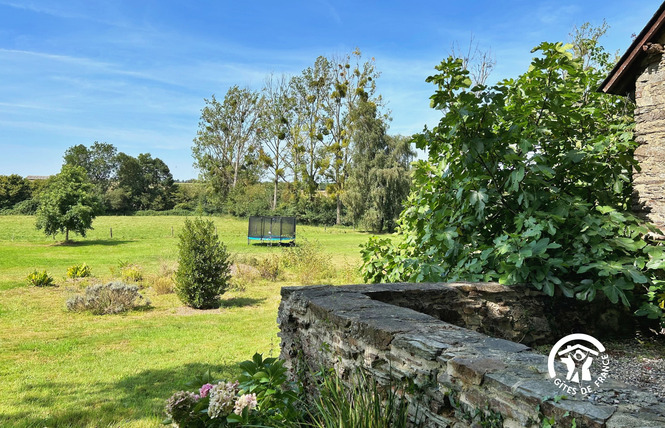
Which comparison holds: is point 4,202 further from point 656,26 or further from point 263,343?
point 656,26

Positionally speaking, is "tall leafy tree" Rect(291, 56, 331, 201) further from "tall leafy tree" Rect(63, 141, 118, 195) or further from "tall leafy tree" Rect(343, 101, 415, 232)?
"tall leafy tree" Rect(63, 141, 118, 195)

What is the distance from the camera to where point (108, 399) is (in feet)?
16.8

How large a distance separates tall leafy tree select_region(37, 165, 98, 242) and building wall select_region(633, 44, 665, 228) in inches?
975

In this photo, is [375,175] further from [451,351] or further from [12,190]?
[12,190]

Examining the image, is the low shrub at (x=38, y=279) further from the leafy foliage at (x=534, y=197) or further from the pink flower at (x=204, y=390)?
the pink flower at (x=204, y=390)

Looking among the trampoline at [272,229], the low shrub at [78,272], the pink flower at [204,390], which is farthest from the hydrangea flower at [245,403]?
the trampoline at [272,229]

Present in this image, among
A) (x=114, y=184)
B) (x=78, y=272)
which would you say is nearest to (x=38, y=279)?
(x=78, y=272)

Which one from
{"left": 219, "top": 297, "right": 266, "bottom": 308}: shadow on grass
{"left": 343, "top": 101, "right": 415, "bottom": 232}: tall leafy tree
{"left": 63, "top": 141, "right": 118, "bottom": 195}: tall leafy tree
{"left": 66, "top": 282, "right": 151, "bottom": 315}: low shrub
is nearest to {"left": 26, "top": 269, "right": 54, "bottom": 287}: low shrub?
{"left": 66, "top": 282, "right": 151, "bottom": 315}: low shrub

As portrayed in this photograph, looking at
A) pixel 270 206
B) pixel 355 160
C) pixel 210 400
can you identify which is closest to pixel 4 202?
pixel 270 206

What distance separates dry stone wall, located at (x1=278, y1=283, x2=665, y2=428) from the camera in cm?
174

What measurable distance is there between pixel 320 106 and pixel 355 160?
38.8 feet

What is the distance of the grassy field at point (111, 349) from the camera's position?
191 inches

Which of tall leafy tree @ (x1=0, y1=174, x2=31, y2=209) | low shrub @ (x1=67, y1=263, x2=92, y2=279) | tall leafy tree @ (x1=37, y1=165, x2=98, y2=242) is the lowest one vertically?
low shrub @ (x1=67, y1=263, x2=92, y2=279)

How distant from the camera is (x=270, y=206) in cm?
4459
